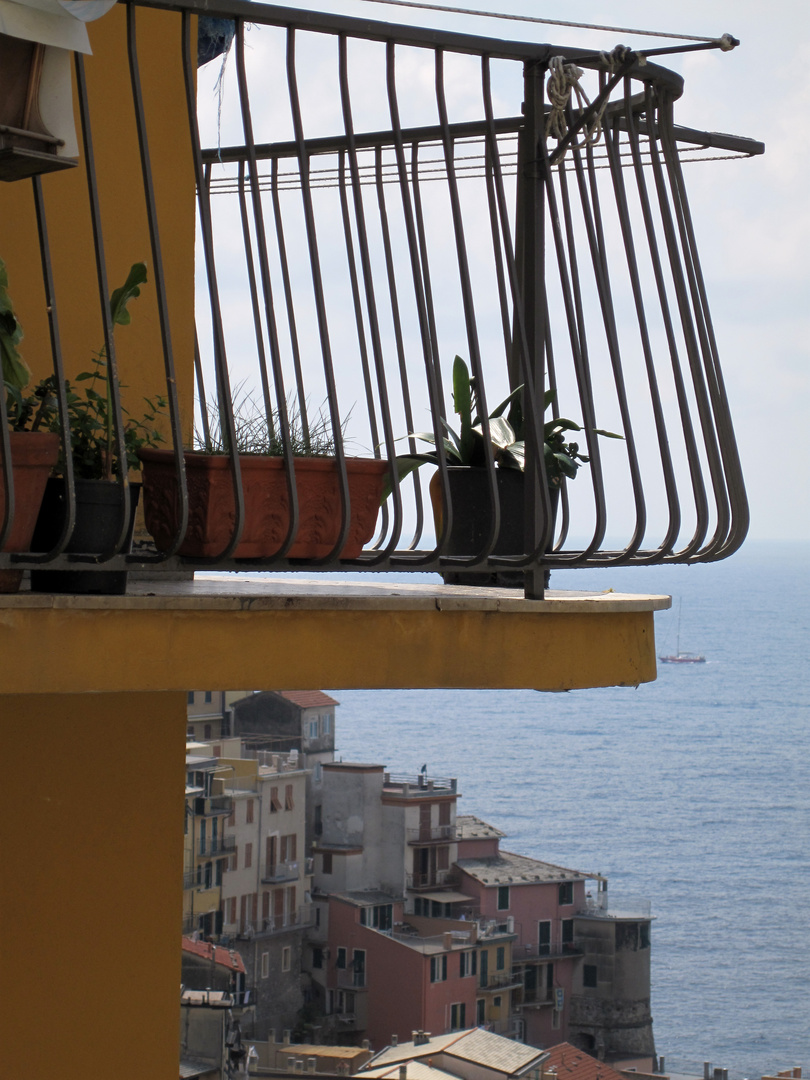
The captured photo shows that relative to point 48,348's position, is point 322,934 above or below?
below

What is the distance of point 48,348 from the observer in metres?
3.00

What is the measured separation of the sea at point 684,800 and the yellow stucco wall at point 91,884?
123 feet

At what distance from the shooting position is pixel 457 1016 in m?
35.0

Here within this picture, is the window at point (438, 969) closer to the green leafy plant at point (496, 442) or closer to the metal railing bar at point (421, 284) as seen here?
the green leafy plant at point (496, 442)

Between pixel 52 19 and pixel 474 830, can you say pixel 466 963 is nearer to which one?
pixel 474 830

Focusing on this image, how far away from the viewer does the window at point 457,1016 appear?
1362 inches

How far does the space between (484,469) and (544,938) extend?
38.7 meters

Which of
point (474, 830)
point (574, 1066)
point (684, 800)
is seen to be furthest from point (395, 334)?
point (684, 800)

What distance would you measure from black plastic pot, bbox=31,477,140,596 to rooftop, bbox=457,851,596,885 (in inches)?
1556

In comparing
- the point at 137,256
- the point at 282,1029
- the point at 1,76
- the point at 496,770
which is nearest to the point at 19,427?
the point at 1,76

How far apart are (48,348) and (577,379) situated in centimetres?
129

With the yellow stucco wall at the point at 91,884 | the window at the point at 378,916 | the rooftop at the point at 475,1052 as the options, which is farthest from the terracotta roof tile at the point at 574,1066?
the yellow stucco wall at the point at 91,884

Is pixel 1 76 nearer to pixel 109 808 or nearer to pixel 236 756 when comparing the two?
pixel 109 808

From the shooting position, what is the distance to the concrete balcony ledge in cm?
210
